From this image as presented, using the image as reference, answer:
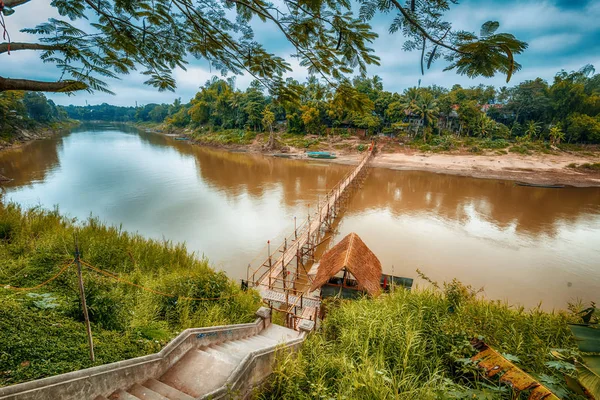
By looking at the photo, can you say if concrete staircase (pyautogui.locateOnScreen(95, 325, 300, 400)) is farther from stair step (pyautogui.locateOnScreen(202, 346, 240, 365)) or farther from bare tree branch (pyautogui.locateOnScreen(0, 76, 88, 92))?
bare tree branch (pyautogui.locateOnScreen(0, 76, 88, 92))

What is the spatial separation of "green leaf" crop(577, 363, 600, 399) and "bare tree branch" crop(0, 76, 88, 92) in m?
5.54

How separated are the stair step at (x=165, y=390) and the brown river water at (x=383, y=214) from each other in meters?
7.42

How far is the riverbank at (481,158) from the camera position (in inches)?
1155

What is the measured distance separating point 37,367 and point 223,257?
353 inches

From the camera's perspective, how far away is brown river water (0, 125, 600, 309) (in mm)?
11664

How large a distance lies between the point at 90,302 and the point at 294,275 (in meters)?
7.55

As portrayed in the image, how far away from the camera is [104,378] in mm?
2904

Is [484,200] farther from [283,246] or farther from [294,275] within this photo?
[294,275]

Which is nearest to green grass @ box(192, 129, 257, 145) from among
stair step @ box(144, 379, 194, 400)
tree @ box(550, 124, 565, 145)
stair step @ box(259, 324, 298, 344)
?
tree @ box(550, 124, 565, 145)

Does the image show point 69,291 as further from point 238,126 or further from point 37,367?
point 238,126

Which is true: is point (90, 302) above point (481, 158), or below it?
below

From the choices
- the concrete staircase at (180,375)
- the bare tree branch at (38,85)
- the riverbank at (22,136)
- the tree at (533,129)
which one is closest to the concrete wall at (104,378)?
the concrete staircase at (180,375)

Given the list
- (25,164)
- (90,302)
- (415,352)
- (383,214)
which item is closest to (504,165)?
(383,214)

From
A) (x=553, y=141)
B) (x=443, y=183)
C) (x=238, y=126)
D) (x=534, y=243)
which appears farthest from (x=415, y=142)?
(x=238, y=126)
